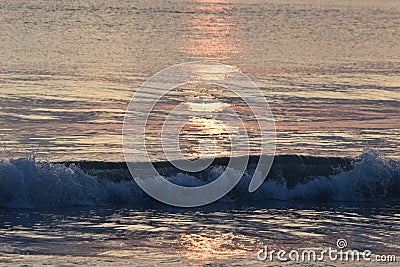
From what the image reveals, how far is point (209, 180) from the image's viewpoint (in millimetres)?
22344

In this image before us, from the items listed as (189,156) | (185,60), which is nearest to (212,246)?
(189,156)

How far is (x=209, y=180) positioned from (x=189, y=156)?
1.51m

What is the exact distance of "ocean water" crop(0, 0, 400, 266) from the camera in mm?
16359

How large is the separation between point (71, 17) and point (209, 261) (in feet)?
205

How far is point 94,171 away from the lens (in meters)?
21.9

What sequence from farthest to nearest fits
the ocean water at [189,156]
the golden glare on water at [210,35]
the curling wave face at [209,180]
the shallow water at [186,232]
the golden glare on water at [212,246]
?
1. the golden glare on water at [210,35]
2. the curling wave face at [209,180]
3. the ocean water at [189,156]
4. the golden glare on water at [212,246]
5. the shallow water at [186,232]

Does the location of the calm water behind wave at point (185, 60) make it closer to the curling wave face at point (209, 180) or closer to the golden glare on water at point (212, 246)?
the curling wave face at point (209, 180)

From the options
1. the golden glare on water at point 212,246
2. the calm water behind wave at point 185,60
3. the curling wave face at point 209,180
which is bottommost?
the golden glare on water at point 212,246

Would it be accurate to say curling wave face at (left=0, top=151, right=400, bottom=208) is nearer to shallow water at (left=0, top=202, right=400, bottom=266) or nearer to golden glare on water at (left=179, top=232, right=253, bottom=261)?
shallow water at (left=0, top=202, right=400, bottom=266)

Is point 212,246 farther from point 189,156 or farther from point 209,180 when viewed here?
point 189,156

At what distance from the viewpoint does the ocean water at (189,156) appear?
16.4 meters

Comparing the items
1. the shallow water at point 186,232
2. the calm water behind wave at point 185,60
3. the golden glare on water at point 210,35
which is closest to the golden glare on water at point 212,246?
the shallow water at point 186,232

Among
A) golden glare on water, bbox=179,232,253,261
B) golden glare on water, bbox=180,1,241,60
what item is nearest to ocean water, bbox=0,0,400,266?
golden glare on water, bbox=179,232,253,261

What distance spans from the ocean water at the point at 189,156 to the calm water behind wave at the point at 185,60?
0.31 ft
